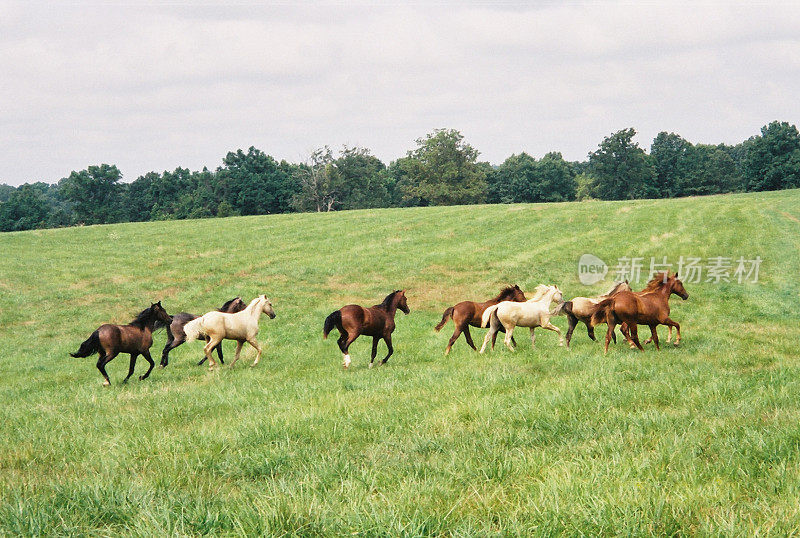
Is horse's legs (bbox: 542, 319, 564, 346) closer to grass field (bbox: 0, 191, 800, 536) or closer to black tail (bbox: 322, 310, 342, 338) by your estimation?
grass field (bbox: 0, 191, 800, 536)

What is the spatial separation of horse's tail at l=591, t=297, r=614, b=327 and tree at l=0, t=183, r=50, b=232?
328 ft

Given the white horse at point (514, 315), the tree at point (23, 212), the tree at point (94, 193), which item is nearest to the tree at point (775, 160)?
the white horse at point (514, 315)

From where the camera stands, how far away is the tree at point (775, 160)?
81.7 metres

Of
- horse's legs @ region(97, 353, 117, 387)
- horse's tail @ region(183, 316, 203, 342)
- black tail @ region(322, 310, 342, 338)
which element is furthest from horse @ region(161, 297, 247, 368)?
black tail @ region(322, 310, 342, 338)

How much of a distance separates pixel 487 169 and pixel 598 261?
9022cm

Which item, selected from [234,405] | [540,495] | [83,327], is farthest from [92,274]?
[540,495]

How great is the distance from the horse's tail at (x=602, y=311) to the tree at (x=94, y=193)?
100 meters

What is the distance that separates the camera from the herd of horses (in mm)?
10961

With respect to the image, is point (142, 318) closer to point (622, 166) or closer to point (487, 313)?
point (487, 313)

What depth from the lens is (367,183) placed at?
9800 cm

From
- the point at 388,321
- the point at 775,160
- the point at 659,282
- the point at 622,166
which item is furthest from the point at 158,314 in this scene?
the point at 775,160

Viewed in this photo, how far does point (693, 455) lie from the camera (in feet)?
15.3

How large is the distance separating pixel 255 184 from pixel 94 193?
31768 mm

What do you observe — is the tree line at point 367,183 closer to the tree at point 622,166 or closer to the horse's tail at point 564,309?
the tree at point 622,166
